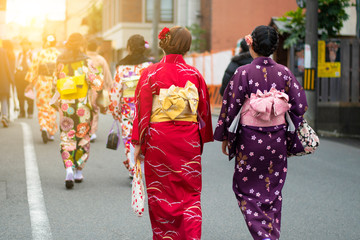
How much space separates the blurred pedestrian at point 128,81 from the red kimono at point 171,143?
292cm

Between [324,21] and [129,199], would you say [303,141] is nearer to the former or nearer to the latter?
[129,199]

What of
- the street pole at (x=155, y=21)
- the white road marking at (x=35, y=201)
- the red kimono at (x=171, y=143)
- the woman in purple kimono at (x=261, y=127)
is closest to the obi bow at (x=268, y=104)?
the woman in purple kimono at (x=261, y=127)

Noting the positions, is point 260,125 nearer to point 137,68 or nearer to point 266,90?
point 266,90

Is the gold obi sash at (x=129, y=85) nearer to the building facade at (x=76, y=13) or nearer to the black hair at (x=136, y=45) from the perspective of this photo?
the black hair at (x=136, y=45)

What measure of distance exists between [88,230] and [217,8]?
26109mm

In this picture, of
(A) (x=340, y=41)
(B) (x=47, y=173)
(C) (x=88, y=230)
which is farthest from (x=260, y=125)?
(A) (x=340, y=41)

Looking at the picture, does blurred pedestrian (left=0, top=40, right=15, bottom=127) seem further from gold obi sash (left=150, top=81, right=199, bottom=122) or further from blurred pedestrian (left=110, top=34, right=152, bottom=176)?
gold obi sash (left=150, top=81, right=199, bottom=122)

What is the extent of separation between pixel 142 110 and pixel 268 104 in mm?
902

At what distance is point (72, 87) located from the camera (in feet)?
24.1

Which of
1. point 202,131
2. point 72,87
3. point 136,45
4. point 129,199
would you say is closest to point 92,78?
point 72,87

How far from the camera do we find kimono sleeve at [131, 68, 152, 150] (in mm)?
4383

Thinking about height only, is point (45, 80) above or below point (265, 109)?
above

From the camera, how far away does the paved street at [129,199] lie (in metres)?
5.42

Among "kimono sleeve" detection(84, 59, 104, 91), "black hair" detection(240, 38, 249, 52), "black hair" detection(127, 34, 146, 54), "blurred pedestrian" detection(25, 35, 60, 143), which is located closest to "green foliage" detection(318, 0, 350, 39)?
"black hair" detection(240, 38, 249, 52)
